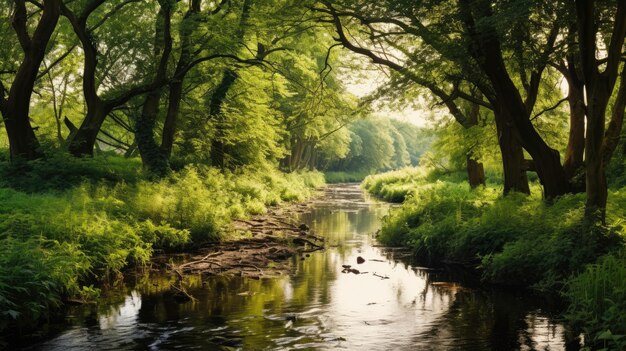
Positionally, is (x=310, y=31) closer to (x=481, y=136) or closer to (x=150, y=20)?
(x=481, y=136)

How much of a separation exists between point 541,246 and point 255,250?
7616 mm

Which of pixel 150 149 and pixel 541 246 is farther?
pixel 150 149

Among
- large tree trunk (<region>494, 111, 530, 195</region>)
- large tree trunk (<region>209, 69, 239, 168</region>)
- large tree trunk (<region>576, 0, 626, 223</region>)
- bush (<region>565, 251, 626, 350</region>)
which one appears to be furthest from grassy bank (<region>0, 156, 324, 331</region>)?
large tree trunk (<region>576, 0, 626, 223</region>)

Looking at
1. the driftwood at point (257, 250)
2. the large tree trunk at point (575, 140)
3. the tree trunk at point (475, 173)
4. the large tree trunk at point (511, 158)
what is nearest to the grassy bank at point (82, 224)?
the driftwood at point (257, 250)

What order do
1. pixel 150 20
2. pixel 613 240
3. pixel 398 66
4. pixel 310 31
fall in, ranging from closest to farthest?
pixel 613 240
pixel 398 66
pixel 310 31
pixel 150 20

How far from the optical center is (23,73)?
1894 cm

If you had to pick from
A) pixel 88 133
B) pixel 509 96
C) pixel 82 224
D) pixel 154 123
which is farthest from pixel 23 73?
pixel 509 96

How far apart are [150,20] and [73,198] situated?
16212 millimetres

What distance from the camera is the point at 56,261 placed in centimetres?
963

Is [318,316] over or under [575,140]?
under

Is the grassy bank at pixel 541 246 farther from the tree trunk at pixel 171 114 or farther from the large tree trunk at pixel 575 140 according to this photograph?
the tree trunk at pixel 171 114

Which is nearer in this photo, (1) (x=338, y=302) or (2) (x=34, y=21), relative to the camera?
(1) (x=338, y=302)

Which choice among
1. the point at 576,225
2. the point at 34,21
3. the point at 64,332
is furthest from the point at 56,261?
the point at 34,21

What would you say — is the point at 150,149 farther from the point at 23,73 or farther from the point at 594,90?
the point at 594,90
